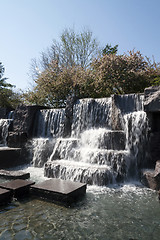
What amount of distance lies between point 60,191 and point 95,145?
3.88 metres

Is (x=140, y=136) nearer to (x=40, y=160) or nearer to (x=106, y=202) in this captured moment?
(x=106, y=202)

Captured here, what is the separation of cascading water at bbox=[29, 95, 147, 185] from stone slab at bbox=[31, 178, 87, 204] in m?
1.15

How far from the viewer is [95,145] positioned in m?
8.16

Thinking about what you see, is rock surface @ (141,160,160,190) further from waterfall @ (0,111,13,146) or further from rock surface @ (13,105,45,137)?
waterfall @ (0,111,13,146)

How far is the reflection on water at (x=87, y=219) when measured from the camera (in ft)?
10.3

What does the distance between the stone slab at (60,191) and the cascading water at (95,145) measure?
1.15 m

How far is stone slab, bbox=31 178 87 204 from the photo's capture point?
174 inches

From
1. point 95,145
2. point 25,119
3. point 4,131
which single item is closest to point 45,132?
point 25,119

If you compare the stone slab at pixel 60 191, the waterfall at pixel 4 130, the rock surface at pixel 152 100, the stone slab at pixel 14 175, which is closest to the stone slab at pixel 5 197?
the stone slab at pixel 60 191

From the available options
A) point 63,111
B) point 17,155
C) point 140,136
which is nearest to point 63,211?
point 140,136

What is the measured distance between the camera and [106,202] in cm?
459

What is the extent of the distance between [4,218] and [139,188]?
3980mm

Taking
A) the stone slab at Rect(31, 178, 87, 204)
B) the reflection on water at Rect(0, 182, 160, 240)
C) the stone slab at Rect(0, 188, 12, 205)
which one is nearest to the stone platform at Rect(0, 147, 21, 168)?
the stone slab at Rect(31, 178, 87, 204)

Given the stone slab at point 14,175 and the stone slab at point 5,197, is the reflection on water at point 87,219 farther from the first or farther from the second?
the stone slab at point 14,175
